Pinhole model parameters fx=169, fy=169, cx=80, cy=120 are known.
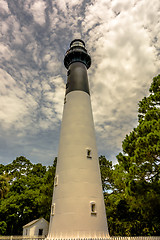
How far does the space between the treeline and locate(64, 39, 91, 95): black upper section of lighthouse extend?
5.84 meters

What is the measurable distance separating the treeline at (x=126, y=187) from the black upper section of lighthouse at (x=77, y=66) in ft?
19.1

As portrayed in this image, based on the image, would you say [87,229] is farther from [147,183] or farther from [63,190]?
[147,183]

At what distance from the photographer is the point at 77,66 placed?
17328 mm

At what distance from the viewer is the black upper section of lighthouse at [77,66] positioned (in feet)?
52.7

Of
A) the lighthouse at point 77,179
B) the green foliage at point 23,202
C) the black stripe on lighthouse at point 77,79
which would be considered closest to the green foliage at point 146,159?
the lighthouse at point 77,179

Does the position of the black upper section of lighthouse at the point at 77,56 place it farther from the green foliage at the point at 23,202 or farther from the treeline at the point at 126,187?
the green foliage at the point at 23,202

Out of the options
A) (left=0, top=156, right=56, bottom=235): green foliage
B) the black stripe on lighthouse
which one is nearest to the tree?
the black stripe on lighthouse

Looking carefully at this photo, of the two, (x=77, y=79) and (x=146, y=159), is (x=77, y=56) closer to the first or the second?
(x=77, y=79)

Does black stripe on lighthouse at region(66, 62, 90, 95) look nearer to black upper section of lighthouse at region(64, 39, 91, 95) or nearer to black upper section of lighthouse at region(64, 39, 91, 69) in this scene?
black upper section of lighthouse at region(64, 39, 91, 95)

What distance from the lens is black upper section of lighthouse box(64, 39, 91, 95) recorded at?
16078 mm

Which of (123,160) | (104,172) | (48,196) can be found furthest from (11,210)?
(123,160)

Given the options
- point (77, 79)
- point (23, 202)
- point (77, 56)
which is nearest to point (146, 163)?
point (77, 79)

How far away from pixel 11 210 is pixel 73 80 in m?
23.2

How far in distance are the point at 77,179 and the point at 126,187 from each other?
3320 mm
